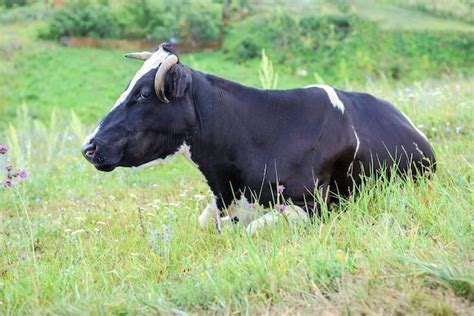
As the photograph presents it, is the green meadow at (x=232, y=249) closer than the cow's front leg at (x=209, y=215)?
Yes

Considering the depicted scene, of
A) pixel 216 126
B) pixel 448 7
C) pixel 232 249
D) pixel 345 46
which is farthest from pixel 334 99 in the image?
pixel 345 46

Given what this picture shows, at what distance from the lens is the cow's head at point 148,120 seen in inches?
173

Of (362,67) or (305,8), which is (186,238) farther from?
(305,8)

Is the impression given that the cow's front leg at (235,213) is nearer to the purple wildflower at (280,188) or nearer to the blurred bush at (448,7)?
Result: the purple wildflower at (280,188)

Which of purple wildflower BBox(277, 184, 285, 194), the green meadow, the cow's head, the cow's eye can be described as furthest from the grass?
the cow's eye

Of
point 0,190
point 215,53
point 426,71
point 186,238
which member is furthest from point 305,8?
point 186,238

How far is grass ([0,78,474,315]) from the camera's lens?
3025 mm

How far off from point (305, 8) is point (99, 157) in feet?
90.7

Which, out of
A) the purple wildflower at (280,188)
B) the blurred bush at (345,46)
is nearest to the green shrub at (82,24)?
the blurred bush at (345,46)

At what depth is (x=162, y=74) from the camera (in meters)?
4.35

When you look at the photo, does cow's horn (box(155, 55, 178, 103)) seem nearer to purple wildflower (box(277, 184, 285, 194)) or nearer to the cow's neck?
the cow's neck

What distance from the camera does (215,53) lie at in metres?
28.2

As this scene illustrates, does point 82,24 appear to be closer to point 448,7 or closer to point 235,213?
point 448,7

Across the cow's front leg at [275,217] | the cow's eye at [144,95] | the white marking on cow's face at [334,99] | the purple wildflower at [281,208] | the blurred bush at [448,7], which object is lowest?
the blurred bush at [448,7]
